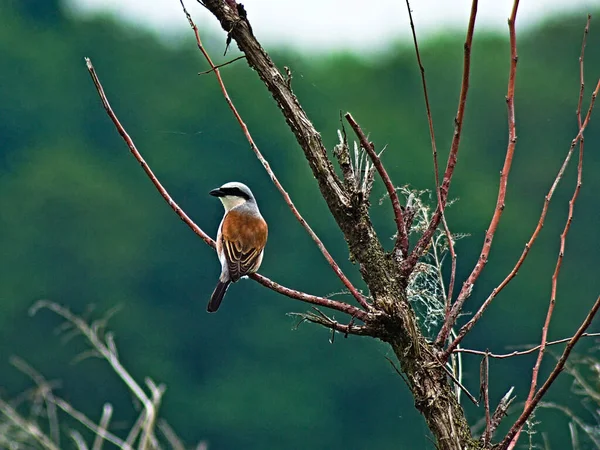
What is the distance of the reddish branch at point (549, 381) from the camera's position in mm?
3025

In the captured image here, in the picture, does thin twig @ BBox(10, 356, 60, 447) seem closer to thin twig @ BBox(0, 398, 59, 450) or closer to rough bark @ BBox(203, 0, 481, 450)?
thin twig @ BBox(0, 398, 59, 450)

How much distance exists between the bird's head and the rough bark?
3225 mm

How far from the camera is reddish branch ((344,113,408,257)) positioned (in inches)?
129

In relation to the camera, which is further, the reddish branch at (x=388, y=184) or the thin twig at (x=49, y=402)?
the thin twig at (x=49, y=402)

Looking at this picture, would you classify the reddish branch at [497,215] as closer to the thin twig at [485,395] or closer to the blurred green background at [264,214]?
the thin twig at [485,395]

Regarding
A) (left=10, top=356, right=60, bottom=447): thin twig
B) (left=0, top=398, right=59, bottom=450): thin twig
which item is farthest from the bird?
(left=0, top=398, right=59, bottom=450): thin twig

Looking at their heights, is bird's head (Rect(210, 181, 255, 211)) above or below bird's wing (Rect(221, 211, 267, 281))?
above

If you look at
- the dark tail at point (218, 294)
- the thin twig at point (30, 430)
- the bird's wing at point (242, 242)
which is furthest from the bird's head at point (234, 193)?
the thin twig at point (30, 430)

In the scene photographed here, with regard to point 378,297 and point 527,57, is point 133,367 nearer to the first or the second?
point 527,57

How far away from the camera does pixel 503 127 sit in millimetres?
32594

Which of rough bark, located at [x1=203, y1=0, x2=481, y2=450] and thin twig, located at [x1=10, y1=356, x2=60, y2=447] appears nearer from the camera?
rough bark, located at [x1=203, y1=0, x2=481, y2=450]

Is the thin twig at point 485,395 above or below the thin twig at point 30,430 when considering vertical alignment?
above

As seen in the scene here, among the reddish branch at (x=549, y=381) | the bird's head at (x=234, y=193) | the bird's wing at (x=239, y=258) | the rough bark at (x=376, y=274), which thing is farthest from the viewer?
the bird's head at (x=234, y=193)

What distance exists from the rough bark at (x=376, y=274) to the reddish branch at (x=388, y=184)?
7 centimetres
